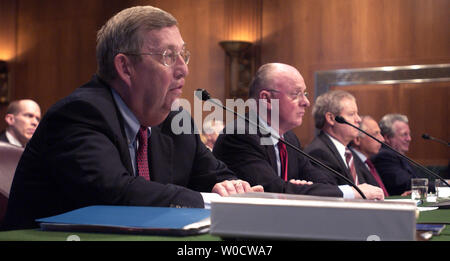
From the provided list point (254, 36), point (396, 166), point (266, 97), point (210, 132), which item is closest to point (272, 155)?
point (266, 97)

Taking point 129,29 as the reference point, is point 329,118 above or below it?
below

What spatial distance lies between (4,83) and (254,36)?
4566 millimetres

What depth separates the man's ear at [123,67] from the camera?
202cm

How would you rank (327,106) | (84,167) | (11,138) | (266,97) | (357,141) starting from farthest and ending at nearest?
(11,138) → (357,141) → (327,106) → (266,97) → (84,167)

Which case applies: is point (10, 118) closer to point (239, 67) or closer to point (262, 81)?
point (239, 67)

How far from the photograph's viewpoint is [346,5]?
7.26 metres

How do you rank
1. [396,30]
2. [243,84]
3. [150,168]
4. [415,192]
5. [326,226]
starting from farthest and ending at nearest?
1. [243,84]
2. [396,30]
3. [415,192]
4. [150,168]
5. [326,226]

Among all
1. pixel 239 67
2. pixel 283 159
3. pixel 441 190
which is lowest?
pixel 441 190

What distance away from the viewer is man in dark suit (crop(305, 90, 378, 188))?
3951 mm

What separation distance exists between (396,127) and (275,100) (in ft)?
10.2

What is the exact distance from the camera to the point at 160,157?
2.04 metres

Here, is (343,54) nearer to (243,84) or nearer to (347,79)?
(347,79)

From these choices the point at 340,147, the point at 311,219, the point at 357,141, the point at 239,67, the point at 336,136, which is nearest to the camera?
the point at 311,219

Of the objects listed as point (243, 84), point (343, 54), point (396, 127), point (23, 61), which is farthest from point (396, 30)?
point (23, 61)
